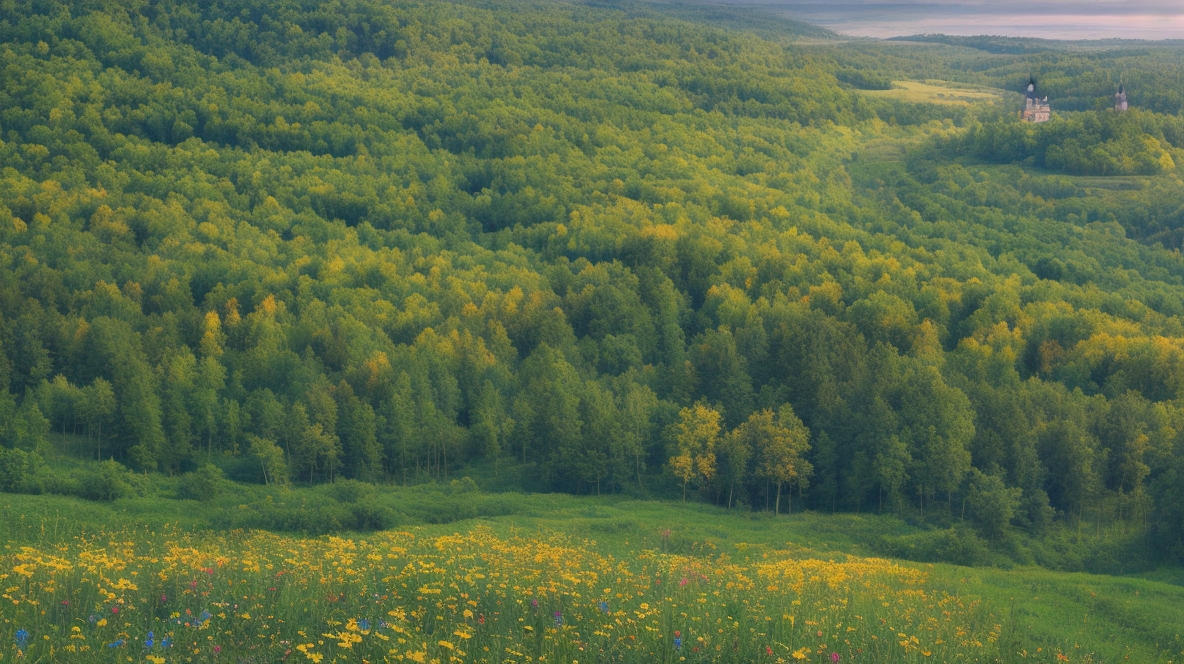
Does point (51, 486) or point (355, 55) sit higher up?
point (355, 55)

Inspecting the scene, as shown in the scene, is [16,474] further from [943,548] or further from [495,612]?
[495,612]

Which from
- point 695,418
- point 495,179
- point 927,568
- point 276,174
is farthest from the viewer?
point 495,179

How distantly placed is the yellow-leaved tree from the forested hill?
31 centimetres

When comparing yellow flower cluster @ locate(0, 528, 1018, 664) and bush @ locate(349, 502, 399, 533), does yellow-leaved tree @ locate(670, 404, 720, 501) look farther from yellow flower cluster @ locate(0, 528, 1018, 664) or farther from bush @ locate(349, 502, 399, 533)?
yellow flower cluster @ locate(0, 528, 1018, 664)

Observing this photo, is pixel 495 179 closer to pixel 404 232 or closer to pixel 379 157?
pixel 379 157

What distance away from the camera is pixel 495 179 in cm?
14862

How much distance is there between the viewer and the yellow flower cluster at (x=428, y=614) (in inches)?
571

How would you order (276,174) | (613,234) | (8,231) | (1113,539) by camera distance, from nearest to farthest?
(1113,539)
(8,231)
(613,234)
(276,174)

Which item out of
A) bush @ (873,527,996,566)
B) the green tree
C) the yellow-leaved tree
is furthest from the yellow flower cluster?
the yellow-leaved tree

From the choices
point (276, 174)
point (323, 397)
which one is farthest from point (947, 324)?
point (276, 174)

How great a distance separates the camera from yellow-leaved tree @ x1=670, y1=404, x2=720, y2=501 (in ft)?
208

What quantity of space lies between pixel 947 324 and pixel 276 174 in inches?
3289

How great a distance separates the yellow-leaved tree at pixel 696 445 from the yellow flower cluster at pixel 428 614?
4043cm

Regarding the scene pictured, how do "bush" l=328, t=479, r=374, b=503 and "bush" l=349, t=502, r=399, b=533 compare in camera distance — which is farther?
"bush" l=328, t=479, r=374, b=503
